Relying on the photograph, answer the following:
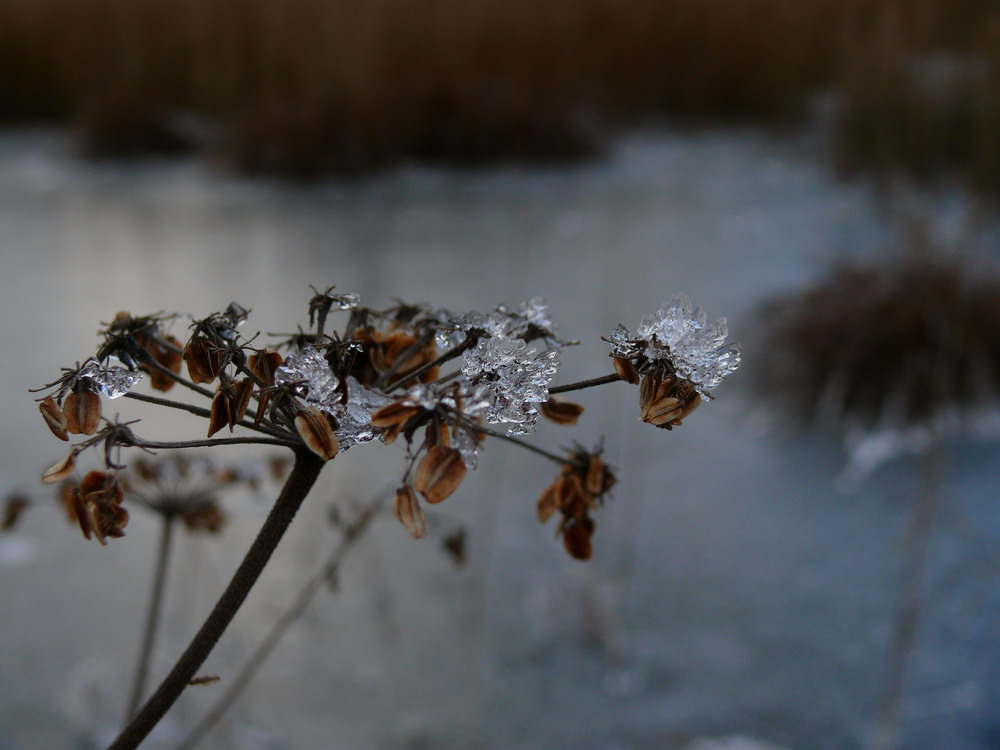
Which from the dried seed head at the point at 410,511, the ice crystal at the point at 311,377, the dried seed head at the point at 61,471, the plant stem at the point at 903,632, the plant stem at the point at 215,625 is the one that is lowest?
the plant stem at the point at 215,625

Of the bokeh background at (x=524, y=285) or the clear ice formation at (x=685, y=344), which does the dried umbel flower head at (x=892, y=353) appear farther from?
the clear ice formation at (x=685, y=344)

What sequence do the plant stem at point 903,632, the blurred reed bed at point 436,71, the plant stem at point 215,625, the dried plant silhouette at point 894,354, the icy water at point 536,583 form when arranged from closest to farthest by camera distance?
the plant stem at point 215,625 < the plant stem at point 903,632 < the icy water at point 536,583 < the dried plant silhouette at point 894,354 < the blurred reed bed at point 436,71

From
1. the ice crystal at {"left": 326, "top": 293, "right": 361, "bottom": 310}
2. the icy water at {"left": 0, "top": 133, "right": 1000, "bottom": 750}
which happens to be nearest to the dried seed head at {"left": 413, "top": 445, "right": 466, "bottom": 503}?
the ice crystal at {"left": 326, "top": 293, "right": 361, "bottom": 310}

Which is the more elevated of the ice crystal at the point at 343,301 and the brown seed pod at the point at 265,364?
the ice crystal at the point at 343,301

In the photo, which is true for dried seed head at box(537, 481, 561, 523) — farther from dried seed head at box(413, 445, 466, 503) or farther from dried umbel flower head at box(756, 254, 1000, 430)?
dried umbel flower head at box(756, 254, 1000, 430)

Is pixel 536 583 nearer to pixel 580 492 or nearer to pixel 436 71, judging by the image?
pixel 580 492

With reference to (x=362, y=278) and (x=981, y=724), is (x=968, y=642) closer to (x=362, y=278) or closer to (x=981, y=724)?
(x=981, y=724)

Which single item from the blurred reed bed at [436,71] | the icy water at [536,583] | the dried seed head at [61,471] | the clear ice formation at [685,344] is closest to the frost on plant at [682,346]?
the clear ice formation at [685,344]
